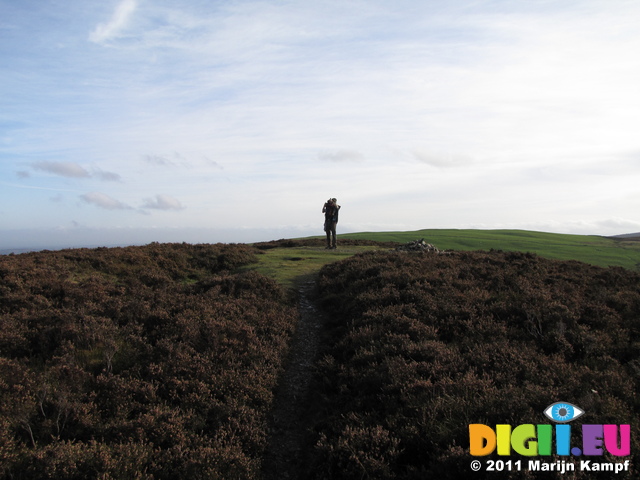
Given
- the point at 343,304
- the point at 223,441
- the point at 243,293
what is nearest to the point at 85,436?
the point at 223,441

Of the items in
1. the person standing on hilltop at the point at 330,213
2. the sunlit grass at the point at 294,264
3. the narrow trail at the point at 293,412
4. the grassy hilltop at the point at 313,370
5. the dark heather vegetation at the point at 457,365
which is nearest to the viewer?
the dark heather vegetation at the point at 457,365

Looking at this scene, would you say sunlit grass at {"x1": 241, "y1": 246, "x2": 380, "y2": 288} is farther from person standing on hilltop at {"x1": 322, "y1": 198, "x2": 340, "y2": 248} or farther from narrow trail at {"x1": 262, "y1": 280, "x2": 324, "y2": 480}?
narrow trail at {"x1": 262, "y1": 280, "x2": 324, "y2": 480}

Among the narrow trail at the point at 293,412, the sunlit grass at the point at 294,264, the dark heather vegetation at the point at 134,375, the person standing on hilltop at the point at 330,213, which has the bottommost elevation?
the narrow trail at the point at 293,412

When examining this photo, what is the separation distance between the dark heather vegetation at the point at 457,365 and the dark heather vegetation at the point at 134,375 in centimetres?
177

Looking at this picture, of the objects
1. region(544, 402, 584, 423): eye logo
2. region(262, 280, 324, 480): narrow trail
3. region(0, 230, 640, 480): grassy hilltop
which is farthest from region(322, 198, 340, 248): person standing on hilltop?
region(544, 402, 584, 423): eye logo

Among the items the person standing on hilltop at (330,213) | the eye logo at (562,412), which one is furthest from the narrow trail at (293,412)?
the person standing on hilltop at (330,213)

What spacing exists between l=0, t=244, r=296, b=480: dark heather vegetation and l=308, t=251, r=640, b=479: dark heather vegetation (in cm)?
177

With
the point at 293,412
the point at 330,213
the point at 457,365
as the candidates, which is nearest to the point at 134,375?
the point at 293,412

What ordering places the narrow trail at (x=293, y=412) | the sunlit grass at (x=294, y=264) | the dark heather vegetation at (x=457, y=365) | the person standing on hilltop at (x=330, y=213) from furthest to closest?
the person standing on hilltop at (x=330, y=213) → the sunlit grass at (x=294, y=264) → the narrow trail at (x=293, y=412) → the dark heather vegetation at (x=457, y=365)

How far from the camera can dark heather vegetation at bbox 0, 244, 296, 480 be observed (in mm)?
5777

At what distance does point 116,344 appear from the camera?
31.3 ft

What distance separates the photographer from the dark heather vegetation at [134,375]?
5777 millimetres

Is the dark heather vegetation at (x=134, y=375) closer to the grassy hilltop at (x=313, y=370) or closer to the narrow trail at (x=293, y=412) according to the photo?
the grassy hilltop at (x=313, y=370)

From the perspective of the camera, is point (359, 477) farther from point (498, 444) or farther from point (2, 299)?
point (2, 299)
